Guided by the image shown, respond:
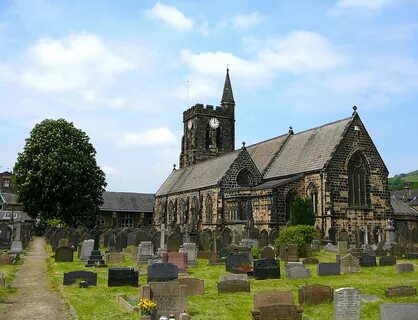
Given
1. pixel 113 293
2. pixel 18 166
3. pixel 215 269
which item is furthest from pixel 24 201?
pixel 113 293

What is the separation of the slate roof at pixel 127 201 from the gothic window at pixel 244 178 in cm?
2889

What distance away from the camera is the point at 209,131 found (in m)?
60.1

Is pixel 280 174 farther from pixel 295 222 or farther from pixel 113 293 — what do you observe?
pixel 113 293

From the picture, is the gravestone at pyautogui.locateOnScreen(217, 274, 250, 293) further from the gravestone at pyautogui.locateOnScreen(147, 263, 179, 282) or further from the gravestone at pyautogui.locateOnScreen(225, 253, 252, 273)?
the gravestone at pyautogui.locateOnScreen(225, 253, 252, 273)

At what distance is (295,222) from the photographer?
33.9 metres

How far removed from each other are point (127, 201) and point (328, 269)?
54.4 meters

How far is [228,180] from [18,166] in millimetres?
20486

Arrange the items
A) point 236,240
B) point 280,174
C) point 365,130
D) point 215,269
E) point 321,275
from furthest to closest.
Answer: point 280,174 < point 365,130 < point 236,240 < point 215,269 < point 321,275

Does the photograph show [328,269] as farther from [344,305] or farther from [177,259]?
[344,305]

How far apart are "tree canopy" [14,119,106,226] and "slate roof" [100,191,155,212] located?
2023 cm

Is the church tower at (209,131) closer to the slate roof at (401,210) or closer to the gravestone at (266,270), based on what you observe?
the slate roof at (401,210)

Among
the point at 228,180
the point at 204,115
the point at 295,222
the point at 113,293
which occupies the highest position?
the point at 204,115

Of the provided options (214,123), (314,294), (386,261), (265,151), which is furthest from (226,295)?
(214,123)

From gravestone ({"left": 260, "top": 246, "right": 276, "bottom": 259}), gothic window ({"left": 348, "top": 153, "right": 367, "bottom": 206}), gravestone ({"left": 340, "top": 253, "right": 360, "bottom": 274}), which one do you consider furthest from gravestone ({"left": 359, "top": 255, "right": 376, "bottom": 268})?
gothic window ({"left": 348, "top": 153, "right": 367, "bottom": 206})
